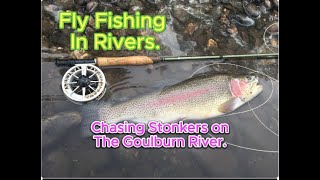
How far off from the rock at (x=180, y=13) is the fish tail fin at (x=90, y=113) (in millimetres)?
1516

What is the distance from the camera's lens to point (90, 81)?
16.2ft

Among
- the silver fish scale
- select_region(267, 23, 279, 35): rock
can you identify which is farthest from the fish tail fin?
select_region(267, 23, 279, 35): rock

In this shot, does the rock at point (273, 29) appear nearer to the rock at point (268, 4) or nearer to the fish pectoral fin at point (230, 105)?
the rock at point (268, 4)

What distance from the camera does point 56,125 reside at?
485 centimetres

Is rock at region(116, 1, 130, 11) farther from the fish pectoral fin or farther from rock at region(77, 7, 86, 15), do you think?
the fish pectoral fin

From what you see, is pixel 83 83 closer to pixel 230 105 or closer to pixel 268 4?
pixel 230 105

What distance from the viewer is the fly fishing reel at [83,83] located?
4902 mm

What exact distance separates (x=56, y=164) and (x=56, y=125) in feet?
1.56

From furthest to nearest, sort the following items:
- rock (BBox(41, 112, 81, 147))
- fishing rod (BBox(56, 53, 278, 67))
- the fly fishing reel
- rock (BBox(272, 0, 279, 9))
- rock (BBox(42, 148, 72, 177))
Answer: rock (BBox(272, 0, 279, 9)) → fishing rod (BBox(56, 53, 278, 67)) → the fly fishing reel → rock (BBox(41, 112, 81, 147)) → rock (BBox(42, 148, 72, 177))

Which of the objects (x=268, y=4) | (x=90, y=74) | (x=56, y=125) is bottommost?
(x=56, y=125)

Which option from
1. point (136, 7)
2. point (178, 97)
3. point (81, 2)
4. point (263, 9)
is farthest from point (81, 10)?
point (263, 9)

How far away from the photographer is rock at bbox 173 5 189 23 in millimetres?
5316

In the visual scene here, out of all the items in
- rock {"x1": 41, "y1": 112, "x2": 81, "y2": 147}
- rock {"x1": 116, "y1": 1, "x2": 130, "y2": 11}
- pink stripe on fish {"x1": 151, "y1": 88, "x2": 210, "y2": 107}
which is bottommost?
rock {"x1": 41, "y1": 112, "x2": 81, "y2": 147}

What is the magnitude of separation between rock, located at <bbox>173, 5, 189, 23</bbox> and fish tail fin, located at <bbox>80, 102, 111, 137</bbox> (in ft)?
4.98
